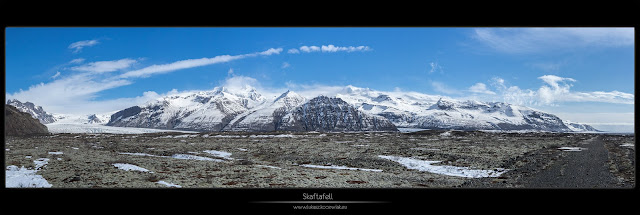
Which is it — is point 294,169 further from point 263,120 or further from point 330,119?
point 263,120

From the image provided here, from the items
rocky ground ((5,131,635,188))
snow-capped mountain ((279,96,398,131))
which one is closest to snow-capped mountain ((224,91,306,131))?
snow-capped mountain ((279,96,398,131))

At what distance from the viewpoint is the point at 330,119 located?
16562 cm

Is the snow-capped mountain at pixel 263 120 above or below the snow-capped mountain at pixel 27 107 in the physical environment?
above

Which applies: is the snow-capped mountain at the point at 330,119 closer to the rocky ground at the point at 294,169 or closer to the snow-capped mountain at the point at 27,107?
the rocky ground at the point at 294,169

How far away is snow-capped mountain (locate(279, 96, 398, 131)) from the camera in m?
160

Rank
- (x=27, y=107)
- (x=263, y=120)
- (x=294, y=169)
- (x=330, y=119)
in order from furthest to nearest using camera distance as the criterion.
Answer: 1. (x=263, y=120)
2. (x=330, y=119)
3. (x=294, y=169)
4. (x=27, y=107)

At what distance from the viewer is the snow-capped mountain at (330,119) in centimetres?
16012

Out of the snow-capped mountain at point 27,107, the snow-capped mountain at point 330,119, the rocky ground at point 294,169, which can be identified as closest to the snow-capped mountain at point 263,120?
the snow-capped mountain at point 330,119

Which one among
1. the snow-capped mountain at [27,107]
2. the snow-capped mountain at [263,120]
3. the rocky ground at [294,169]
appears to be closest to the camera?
the snow-capped mountain at [27,107]

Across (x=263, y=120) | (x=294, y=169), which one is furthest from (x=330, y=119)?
(x=294, y=169)

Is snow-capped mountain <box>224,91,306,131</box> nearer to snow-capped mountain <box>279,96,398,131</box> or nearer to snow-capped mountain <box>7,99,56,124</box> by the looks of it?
snow-capped mountain <box>279,96,398,131</box>
